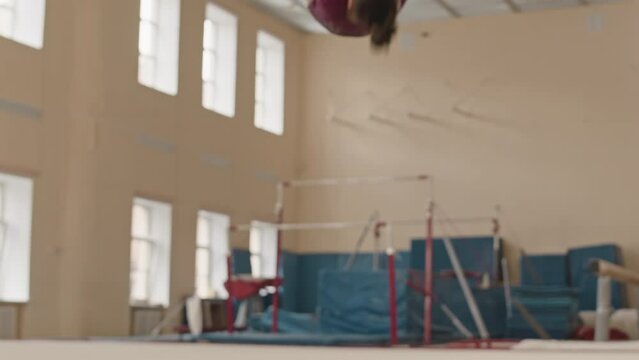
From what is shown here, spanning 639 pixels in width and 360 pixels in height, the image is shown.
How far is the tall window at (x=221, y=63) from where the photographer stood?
13.6m

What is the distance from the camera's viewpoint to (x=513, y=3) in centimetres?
1455

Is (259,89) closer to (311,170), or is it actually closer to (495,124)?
A: (311,170)

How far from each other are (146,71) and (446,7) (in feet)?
16.4

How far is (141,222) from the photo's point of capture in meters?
12.2

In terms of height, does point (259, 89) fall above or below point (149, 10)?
below

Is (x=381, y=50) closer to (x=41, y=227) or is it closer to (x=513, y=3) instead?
(x=41, y=227)

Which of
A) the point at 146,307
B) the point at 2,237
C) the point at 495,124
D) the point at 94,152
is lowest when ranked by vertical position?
the point at 146,307

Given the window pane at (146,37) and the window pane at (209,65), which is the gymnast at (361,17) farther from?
the window pane at (209,65)

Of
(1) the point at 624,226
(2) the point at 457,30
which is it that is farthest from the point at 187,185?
(1) the point at 624,226

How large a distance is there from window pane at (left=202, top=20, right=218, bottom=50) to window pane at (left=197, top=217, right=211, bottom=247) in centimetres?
236

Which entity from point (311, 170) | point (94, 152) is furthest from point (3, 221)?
point (311, 170)

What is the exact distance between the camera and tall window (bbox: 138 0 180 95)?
11578 mm

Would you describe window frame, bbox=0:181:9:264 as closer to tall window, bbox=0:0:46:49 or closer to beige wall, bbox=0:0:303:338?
beige wall, bbox=0:0:303:338

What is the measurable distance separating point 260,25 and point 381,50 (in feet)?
38.3
